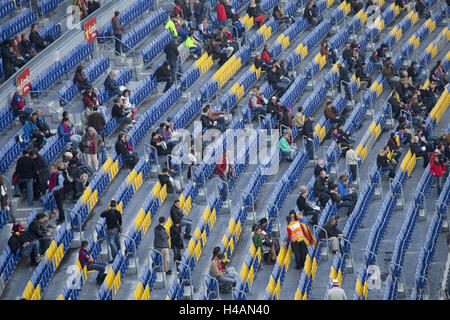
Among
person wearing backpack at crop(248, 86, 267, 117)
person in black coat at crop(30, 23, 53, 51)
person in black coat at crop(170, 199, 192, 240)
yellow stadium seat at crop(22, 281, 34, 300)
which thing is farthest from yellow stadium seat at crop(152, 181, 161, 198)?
person in black coat at crop(30, 23, 53, 51)

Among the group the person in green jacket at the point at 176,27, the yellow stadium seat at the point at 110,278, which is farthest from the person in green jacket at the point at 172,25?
the yellow stadium seat at the point at 110,278

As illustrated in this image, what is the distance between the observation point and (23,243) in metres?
20.2

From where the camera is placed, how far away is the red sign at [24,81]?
24.9 metres

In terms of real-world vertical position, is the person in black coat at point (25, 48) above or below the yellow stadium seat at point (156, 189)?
above

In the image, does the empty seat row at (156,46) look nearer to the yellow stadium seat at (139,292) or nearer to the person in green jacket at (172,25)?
the person in green jacket at (172,25)

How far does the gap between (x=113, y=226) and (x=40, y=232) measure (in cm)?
143

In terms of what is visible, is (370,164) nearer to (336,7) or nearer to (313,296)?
(313,296)

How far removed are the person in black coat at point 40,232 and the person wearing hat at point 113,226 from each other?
1.16 m

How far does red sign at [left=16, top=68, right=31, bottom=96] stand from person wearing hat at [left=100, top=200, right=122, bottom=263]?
5.41m

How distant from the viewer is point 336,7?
34.7 metres

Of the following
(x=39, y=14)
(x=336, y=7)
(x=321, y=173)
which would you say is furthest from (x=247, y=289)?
(x=336, y=7)

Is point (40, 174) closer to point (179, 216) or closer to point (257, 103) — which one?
A: point (179, 216)

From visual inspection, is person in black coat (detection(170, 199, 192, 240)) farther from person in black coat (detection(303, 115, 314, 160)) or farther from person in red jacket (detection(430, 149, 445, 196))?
person in red jacket (detection(430, 149, 445, 196))

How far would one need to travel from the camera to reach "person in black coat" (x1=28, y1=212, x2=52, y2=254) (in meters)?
20.2
